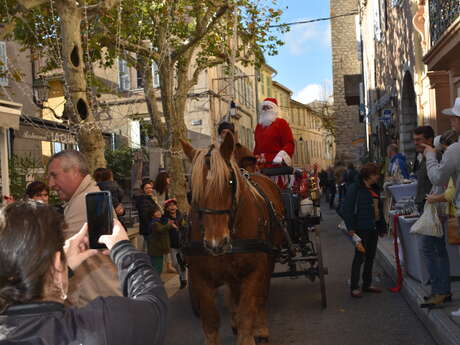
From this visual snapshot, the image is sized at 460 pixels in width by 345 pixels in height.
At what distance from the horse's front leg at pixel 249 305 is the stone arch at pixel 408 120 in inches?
563

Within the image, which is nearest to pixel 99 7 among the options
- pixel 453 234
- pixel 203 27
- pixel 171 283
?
pixel 171 283

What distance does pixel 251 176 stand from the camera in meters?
6.84

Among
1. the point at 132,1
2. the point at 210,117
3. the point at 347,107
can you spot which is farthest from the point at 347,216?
the point at 347,107

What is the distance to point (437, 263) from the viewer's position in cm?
689

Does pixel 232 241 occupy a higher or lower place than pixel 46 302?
lower

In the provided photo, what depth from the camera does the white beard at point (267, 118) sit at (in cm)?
824

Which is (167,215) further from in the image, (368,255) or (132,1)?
(132,1)

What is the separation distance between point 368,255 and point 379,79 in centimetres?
1996

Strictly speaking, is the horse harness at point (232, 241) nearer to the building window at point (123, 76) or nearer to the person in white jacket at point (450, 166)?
the person in white jacket at point (450, 166)

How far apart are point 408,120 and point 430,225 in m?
13.0

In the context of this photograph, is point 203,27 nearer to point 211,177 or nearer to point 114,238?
point 211,177

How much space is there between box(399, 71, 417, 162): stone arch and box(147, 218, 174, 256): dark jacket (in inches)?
436

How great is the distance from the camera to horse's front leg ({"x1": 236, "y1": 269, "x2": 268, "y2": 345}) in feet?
18.3

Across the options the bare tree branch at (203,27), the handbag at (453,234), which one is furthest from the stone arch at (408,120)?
the handbag at (453,234)
